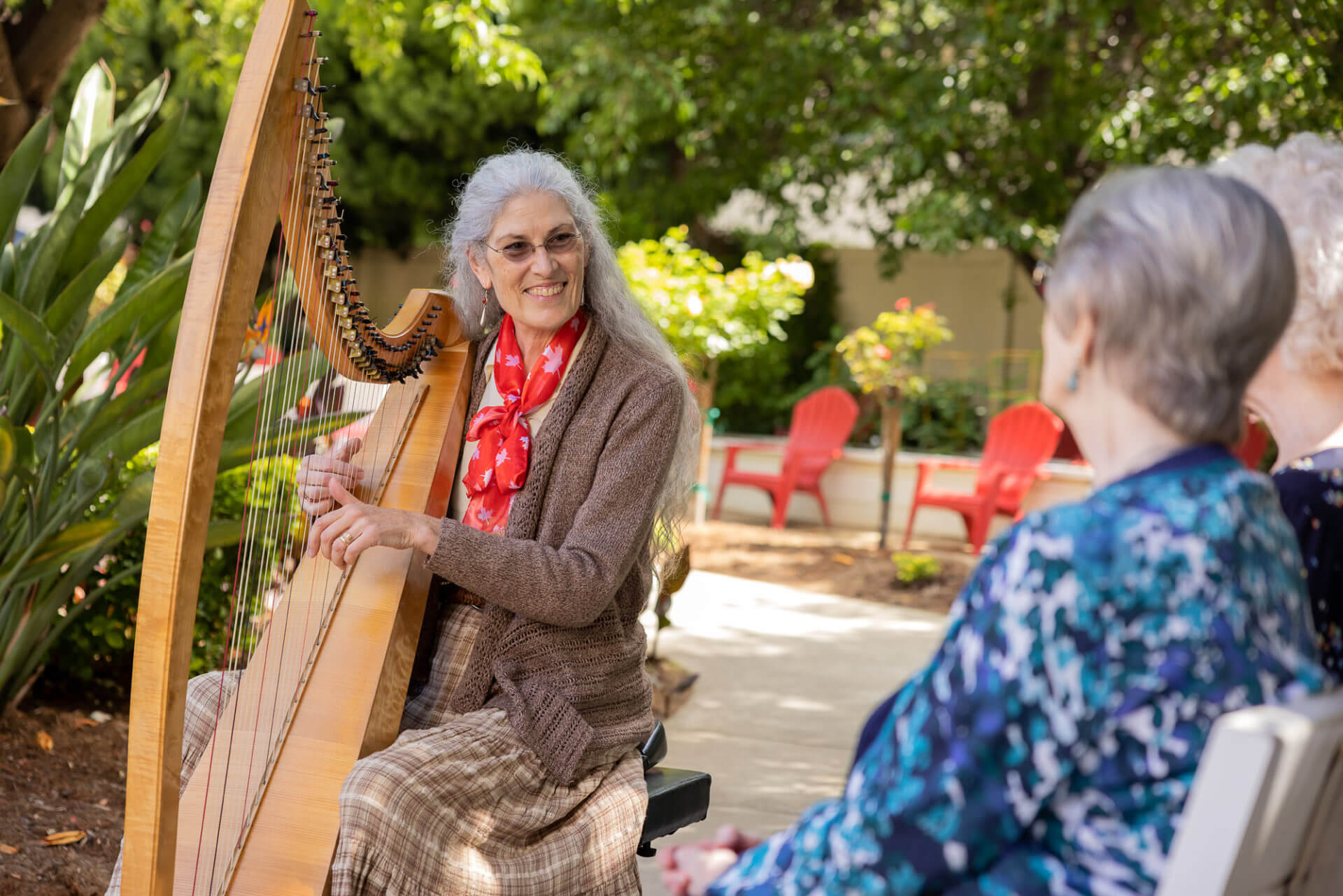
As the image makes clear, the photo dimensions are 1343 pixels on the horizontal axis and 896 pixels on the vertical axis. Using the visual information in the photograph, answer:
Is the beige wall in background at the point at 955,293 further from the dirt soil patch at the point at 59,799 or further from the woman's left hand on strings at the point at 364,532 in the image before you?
the woman's left hand on strings at the point at 364,532

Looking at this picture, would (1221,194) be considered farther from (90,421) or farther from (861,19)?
(861,19)

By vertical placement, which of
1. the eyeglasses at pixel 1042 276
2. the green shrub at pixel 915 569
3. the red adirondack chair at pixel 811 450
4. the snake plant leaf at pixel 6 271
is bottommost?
the green shrub at pixel 915 569

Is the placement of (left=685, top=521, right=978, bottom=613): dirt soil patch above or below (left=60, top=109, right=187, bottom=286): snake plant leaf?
below

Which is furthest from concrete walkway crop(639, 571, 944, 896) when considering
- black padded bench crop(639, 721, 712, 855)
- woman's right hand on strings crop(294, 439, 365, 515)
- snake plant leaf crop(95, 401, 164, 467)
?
snake plant leaf crop(95, 401, 164, 467)

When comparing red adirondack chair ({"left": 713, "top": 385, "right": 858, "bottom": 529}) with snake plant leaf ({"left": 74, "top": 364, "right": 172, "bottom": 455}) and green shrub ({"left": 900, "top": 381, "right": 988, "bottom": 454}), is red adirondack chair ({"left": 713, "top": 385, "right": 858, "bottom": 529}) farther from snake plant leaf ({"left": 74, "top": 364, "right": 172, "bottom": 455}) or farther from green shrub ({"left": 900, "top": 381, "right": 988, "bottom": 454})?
snake plant leaf ({"left": 74, "top": 364, "right": 172, "bottom": 455})

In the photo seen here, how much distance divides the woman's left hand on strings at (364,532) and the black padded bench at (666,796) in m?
0.60

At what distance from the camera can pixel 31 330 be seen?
2551 millimetres

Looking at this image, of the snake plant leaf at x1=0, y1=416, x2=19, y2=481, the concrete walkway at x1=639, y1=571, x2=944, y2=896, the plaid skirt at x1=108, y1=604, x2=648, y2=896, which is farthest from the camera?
the concrete walkway at x1=639, y1=571, x2=944, y2=896

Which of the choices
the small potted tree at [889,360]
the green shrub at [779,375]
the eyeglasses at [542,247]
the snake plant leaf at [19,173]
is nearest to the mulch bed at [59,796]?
the snake plant leaf at [19,173]

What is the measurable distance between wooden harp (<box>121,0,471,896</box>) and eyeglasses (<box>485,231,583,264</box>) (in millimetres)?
252

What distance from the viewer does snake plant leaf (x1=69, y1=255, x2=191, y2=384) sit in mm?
2711

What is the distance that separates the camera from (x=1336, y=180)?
5.24 feet

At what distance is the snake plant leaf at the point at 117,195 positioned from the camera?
2.95 metres

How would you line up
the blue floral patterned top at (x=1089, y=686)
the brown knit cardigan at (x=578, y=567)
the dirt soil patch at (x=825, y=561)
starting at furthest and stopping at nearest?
the dirt soil patch at (x=825, y=561)
the brown knit cardigan at (x=578, y=567)
the blue floral patterned top at (x=1089, y=686)
